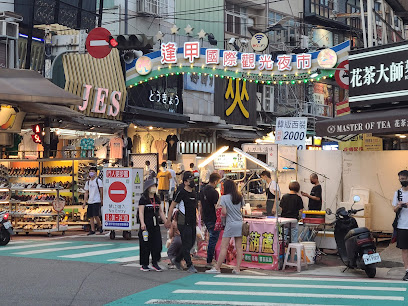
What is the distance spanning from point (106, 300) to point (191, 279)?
2.74 metres

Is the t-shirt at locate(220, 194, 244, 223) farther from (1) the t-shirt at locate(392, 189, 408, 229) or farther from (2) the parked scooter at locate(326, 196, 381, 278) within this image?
(1) the t-shirt at locate(392, 189, 408, 229)

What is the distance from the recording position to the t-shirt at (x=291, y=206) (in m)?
17.1

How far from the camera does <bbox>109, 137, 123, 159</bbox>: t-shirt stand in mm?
31438

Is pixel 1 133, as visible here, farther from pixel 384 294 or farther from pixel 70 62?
pixel 384 294

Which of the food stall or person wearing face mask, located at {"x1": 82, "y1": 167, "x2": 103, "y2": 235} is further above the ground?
person wearing face mask, located at {"x1": 82, "y1": 167, "x2": 103, "y2": 235}

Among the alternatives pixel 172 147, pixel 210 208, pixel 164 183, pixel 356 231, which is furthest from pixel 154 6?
pixel 356 231

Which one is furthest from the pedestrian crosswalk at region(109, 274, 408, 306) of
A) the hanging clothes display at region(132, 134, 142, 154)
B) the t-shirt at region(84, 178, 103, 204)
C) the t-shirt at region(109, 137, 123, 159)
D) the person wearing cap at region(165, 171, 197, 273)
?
the hanging clothes display at region(132, 134, 142, 154)

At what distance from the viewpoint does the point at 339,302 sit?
37.0 feet

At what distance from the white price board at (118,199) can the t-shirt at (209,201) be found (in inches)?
200

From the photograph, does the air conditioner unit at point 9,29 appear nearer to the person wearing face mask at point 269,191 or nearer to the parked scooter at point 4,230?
the parked scooter at point 4,230

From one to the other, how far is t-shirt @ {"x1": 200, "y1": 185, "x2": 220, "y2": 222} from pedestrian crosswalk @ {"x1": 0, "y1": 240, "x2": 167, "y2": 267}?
70.8 inches

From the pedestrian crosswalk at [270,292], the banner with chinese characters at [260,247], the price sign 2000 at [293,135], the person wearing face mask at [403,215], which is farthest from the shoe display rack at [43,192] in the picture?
the person wearing face mask at [403,215]

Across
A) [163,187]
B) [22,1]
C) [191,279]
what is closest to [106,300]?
[191,279]

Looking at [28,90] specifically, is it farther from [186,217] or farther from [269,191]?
[186,217]
